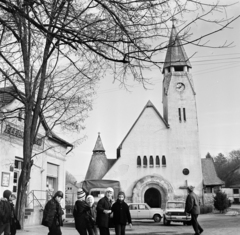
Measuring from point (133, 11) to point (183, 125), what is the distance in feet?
126

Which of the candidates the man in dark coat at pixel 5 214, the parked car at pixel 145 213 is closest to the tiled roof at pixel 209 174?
the parked car at pixel 145 213

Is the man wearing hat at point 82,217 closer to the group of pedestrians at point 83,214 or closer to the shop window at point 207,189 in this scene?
the group of pedestrians at point 83,214

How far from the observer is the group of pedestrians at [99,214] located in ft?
27.6

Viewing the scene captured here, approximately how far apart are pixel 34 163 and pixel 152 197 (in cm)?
2504

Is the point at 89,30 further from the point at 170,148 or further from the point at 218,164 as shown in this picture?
the point at 218,164

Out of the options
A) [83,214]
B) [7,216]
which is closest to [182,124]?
[83,214]

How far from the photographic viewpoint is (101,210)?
8.71 m

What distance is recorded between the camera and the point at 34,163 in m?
20.1

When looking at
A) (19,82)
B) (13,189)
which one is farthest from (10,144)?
(19,82)

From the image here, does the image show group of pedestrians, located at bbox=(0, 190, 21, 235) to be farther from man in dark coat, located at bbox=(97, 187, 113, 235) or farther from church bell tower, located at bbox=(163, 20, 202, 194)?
Answer: church bell tower, located at bbox=(163, 20, 202, 194)

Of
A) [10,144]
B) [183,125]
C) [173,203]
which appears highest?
[183,125]

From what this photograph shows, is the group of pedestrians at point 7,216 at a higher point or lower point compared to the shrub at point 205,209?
higher

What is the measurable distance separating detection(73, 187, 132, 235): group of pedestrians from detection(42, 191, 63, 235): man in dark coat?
0.63 metres

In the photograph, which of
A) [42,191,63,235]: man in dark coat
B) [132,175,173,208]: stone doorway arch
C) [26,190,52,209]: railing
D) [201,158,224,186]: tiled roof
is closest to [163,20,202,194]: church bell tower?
[132,175,173,208]: stone doorway arch
